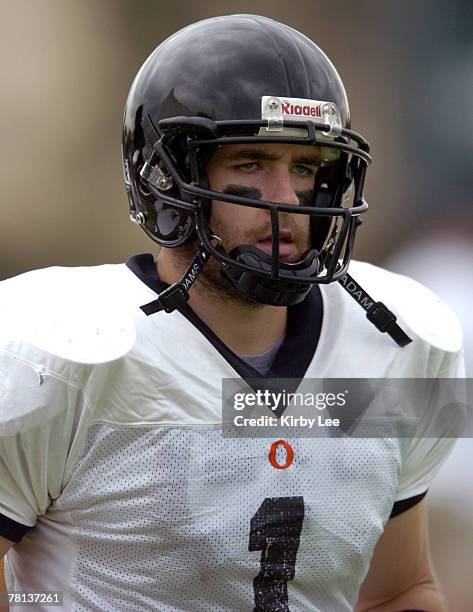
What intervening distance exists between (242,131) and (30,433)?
1.64 ft

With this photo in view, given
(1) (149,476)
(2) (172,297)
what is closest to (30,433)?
(1) (149,476)

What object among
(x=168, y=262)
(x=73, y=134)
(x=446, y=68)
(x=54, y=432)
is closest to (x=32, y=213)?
(x=73, y=134)

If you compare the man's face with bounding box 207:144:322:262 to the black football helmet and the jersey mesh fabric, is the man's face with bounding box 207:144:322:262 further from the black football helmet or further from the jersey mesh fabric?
the jersey mesh fabric

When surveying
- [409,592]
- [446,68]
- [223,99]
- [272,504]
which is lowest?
[409,592]

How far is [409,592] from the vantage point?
62.2 inches

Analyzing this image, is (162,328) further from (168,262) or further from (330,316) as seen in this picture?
(330,316)

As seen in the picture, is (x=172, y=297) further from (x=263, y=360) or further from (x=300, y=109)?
(x=300, y=109)

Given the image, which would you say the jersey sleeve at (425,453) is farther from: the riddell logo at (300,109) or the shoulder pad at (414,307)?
the riddell logo at (300,109)

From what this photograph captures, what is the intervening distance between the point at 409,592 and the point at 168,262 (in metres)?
0.67

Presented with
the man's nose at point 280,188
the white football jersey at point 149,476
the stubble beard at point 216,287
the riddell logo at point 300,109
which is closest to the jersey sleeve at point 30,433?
the white football jersey at point 149,476

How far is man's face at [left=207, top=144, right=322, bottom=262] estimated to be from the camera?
1.34 meters

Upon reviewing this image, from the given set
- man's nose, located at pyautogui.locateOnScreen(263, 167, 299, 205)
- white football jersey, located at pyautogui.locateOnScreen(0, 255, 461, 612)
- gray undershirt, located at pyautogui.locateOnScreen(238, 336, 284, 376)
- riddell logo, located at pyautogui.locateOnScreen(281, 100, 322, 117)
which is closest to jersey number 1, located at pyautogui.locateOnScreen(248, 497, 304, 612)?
white football jersey, located at pyautogui.locateOnScreen(0, 255, 461, 612)

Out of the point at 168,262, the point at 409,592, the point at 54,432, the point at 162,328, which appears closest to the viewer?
the point at 54,432

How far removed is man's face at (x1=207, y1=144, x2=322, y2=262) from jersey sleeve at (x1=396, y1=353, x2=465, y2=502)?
0.33 metres
